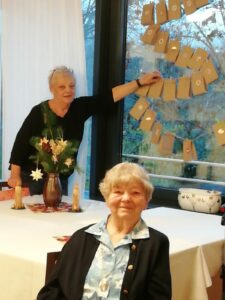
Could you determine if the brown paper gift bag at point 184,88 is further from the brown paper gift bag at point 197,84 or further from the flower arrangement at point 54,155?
the flower arrangement at point 54,155

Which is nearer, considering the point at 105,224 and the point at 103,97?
the point at 105,224

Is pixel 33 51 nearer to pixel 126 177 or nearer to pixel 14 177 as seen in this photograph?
pixel 14 177

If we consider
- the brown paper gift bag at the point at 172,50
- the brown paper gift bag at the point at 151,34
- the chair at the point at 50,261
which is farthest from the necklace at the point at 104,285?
the brown paper gift bag at the point at 151,34

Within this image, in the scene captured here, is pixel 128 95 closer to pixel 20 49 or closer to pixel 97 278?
pixel 20 49

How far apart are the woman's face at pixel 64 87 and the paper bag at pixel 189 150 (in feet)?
2.62

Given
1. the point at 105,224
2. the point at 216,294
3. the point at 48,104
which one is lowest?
the point at 216,294

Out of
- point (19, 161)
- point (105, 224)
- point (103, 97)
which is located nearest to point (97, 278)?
point (105, 224)

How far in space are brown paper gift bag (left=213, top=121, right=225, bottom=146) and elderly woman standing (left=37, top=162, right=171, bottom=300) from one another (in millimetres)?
1417

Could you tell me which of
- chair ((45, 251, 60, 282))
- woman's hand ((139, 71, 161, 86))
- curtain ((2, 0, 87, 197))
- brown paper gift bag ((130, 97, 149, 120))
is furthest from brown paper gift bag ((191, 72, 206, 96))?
chair ((45, 251, 60, 282))

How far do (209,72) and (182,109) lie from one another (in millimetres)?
302

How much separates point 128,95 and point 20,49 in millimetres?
849

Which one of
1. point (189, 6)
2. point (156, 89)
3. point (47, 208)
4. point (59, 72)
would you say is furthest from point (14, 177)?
point (189, 6)

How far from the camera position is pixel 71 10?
3.32m

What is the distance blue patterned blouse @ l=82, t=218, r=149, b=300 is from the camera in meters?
1.62
